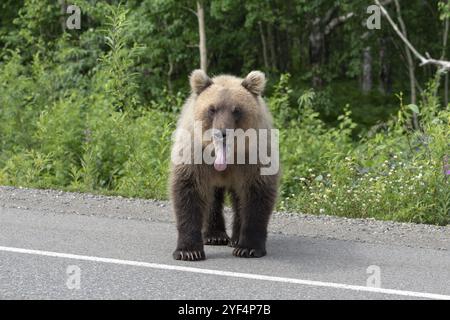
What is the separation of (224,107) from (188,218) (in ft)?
3.13

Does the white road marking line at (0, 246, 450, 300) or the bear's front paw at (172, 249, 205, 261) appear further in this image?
the bear's front paw at (172, 249, 205, 261)

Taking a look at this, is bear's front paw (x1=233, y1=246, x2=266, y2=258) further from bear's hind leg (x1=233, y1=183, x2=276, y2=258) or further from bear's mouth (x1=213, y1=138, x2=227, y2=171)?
bear's mouth (x1=213, y1=138, x2=227, y2=171)

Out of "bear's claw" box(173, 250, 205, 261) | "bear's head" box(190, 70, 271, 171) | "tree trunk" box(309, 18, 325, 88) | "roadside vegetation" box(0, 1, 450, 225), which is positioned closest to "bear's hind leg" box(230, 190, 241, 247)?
"bear's claw" box(173, 250, 205, 261)

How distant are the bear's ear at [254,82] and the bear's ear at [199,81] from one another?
296 millimetres

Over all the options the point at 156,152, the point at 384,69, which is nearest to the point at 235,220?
the point at 156,152

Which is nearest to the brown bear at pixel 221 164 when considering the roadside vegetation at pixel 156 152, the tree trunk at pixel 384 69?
the roadside vegetation at pixel 156 152

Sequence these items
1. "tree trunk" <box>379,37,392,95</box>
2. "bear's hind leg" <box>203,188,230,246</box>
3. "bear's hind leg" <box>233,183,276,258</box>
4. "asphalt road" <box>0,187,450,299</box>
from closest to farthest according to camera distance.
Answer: "asphalt road" <box>0,187,450,299</box>, "bear's hind leg" <box>233,183,276,258</box>, "bear's hind leg" <box>203,188,230,246</box>, "tree trunk" <box>379,37,392,95</box>

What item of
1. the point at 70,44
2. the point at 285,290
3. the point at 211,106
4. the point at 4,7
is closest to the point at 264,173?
the point at 211,106

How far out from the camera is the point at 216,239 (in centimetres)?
758

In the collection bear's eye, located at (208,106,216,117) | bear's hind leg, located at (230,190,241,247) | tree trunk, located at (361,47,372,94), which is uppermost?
tree trunk, located at (361,47,372,94)

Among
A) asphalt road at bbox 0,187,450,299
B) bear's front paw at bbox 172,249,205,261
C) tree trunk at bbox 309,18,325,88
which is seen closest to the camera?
asphalt road at bbox 0,187,450,299

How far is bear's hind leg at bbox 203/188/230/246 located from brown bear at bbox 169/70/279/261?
41 cm

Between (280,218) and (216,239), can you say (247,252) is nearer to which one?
(216,239)

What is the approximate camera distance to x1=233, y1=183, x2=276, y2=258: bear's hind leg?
693 centimetres
